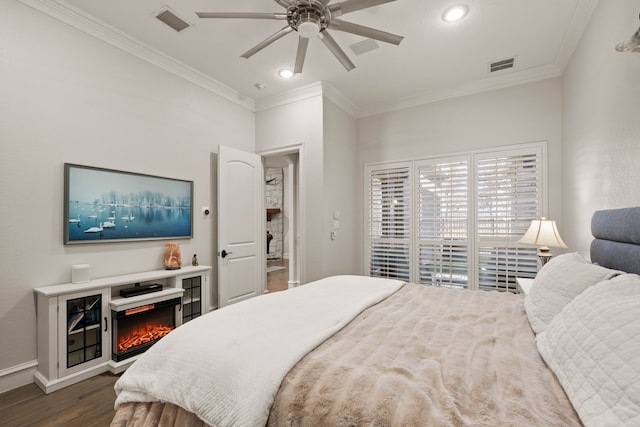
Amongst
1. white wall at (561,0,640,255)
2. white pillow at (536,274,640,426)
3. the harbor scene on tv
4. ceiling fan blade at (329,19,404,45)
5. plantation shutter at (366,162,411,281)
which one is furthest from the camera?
plantation shutter at (366,162,411,281)

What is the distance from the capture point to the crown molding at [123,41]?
2.42 m

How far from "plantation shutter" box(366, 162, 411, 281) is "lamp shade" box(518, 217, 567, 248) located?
5.07 feet

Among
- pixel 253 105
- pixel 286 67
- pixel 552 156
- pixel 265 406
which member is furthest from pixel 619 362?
pixel 253 105

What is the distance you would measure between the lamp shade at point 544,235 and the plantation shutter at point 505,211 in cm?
77

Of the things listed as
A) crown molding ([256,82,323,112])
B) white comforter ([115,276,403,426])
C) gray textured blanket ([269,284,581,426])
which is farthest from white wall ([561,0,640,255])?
crown molding ([256,82,323,112])

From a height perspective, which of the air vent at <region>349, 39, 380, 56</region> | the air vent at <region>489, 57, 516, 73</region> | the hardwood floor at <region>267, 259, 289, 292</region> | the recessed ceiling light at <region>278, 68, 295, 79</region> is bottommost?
the hardwood floor at <region>267, 259, 289, 292</region>

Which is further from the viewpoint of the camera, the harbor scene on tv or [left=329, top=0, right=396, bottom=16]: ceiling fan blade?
the harbor scene on tv

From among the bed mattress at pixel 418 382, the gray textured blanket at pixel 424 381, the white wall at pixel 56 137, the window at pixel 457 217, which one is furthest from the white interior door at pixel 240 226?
the gray textured blanket at pixel 424 381

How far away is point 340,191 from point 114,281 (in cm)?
269

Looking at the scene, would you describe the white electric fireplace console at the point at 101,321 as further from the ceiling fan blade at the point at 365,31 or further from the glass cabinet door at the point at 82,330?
the ceiling fan blade at the point at 365,31

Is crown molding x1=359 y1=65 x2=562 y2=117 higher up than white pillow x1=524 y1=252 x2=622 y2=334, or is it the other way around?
crown molding x1=359 y1=65 x2=562 y2=117

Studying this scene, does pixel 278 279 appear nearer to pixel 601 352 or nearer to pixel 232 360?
pixel 232 360

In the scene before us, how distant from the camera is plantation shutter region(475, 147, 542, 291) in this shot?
3.39m

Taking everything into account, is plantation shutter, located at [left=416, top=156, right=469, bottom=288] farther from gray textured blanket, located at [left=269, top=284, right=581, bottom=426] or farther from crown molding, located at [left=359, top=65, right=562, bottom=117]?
gray textured blanket, located at [left=269, top=284, right=581, bottom=426]
